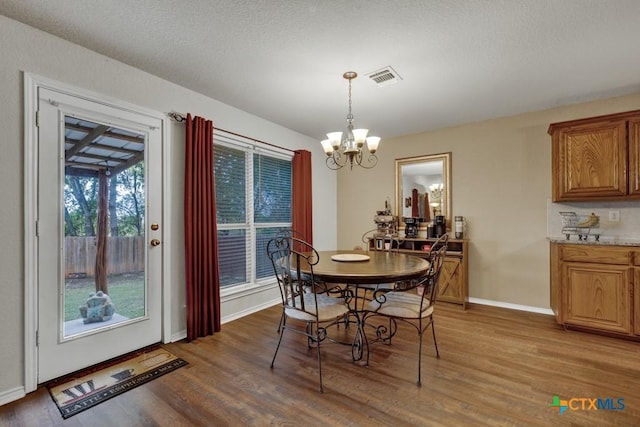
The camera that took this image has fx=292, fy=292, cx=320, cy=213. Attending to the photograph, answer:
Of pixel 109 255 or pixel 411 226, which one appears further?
pixel 411 226

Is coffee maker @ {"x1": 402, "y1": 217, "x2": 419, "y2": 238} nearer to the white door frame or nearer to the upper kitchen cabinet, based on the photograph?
the upper kitchen cabinet

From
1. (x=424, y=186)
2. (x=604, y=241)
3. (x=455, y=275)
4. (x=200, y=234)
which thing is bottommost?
(x=455, y=275)

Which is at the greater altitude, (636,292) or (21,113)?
(21,113)

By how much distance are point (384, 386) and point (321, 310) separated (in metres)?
0.65

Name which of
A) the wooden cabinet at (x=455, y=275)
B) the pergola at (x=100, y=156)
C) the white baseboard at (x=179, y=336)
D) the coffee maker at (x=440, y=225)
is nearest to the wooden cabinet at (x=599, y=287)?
the wooden cabinet at (x=455, y=275)

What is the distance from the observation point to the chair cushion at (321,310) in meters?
2.12

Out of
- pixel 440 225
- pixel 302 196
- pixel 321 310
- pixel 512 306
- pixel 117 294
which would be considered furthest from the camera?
pixel 302 196

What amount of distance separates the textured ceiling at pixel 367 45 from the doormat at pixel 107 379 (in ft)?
7.98

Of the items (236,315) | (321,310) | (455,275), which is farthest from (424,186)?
(236,315)

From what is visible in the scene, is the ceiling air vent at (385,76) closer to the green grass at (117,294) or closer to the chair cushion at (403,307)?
the chair cushion at (403,307)

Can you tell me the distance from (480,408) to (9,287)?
3034 mm

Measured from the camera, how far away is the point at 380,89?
292cm

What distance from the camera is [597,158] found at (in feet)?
9.71

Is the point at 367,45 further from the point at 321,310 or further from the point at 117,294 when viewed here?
the point at 117,294
